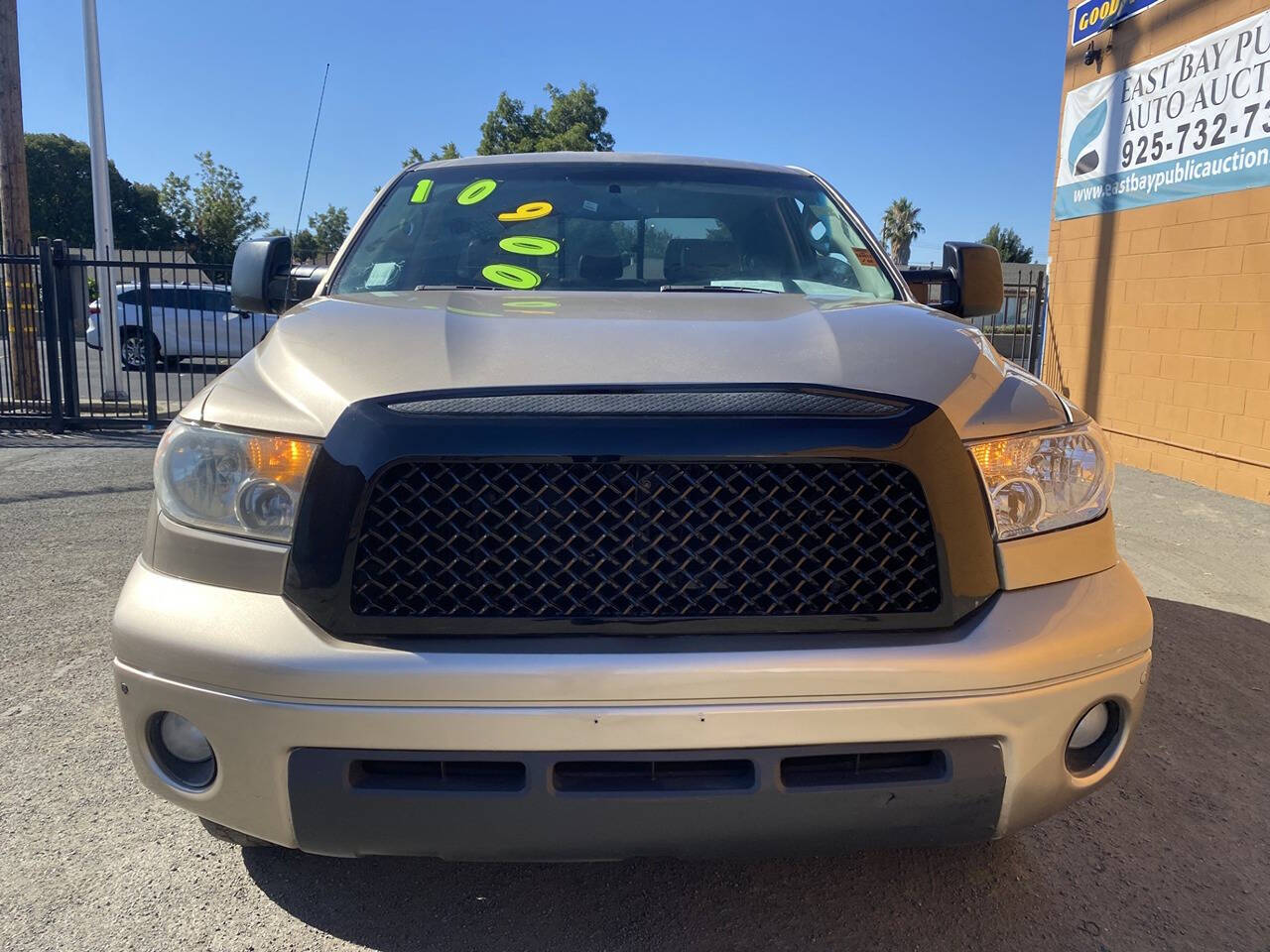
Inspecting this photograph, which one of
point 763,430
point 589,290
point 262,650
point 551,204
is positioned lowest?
point 262,650

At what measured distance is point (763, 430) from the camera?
5.61ft

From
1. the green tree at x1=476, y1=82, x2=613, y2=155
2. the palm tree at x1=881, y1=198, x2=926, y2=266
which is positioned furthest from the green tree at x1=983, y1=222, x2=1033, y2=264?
the green tree at x1=476, y1=82, x2=613, y2=155

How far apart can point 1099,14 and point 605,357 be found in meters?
9.26

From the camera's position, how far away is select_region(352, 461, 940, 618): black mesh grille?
1.70 m

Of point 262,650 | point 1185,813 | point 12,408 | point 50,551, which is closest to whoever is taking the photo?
point 262,650

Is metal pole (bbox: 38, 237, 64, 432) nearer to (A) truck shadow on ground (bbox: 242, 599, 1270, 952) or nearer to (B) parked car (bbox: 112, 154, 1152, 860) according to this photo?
(A) truck shadow on ground (bbox: 242, 599, 1270, 952)

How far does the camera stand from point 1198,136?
7.70 m

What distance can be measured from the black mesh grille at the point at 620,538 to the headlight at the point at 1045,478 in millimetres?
190

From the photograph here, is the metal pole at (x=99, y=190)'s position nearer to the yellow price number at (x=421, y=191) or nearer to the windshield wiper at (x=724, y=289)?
the yellow price number at (x=421, y=191)

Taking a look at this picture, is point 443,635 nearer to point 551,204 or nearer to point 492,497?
point 492,497

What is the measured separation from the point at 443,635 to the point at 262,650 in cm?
Result: 31

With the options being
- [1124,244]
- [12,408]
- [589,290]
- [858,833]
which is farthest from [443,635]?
[12,408]

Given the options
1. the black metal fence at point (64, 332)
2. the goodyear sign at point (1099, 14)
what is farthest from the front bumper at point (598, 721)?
the goodyear sign at point (1099, 14)

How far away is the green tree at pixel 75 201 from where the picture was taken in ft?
174
